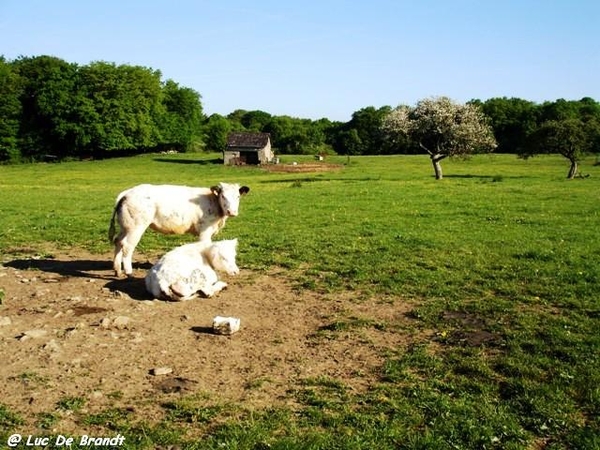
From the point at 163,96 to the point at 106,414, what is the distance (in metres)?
102

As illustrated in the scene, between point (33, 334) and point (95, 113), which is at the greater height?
point (95, 113)

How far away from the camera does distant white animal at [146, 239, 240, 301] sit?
32.1 ft

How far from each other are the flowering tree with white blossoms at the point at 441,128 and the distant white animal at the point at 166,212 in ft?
125

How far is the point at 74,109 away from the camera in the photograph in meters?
86.7

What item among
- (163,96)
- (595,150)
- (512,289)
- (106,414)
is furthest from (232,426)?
(163,96)

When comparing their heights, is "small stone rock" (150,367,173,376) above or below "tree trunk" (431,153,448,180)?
below

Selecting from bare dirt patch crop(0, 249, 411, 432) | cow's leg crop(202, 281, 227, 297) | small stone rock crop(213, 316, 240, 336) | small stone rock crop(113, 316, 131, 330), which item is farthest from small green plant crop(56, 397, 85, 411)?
cow's leg crop(202, 281, 227, 297)

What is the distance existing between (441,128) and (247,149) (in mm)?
41643

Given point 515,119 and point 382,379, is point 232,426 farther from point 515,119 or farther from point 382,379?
point 515,119

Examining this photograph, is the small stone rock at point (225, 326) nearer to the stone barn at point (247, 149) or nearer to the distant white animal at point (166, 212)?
the distant white animal at point (166, 212)

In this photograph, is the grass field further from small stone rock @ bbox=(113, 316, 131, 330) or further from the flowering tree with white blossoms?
the flowering tree with white blossoms

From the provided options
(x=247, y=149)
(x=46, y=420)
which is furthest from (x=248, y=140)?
(x=46, y=420)

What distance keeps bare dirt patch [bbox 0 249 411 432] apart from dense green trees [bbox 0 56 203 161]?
273ft

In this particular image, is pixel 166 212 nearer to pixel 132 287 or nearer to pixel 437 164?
pixel 132 287
